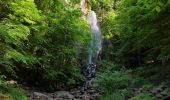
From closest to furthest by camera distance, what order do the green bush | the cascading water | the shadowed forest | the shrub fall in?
the shadowed forest, the shrub, the green bush, the cascading water

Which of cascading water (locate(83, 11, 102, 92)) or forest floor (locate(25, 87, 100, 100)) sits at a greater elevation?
cascading water (locate(83, 11, 102, 92))

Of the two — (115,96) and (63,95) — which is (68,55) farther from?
(115,96)

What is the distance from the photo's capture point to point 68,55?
43.2 feet

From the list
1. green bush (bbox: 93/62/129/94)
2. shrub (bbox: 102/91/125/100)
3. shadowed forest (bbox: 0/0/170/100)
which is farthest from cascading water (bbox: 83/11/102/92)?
shrub (bbox: 102/91/125/100)

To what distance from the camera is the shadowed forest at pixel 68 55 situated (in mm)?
8523

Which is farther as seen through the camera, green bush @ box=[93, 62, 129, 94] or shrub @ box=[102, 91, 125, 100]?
green bush @ box=[93, 62, 129, 94]

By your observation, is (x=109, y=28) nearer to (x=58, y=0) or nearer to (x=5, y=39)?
(x=58, y=0)

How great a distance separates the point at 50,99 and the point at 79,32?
366 cm

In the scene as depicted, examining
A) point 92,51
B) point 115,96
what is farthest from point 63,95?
point 92,51

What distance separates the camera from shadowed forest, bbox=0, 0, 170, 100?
8523 millimetres

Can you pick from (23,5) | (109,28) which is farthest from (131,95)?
(109,28)

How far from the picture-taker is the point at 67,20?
13.1 meters

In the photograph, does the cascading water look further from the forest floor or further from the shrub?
the shrub

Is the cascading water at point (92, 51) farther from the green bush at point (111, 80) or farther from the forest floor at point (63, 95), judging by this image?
the green bush at point (111, 80)
